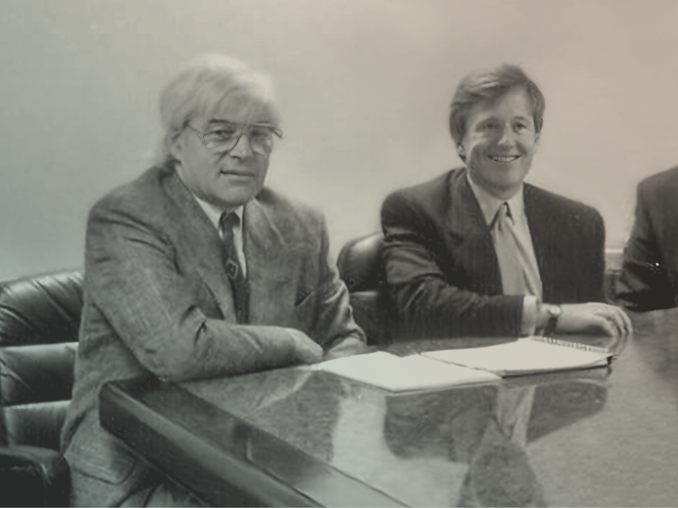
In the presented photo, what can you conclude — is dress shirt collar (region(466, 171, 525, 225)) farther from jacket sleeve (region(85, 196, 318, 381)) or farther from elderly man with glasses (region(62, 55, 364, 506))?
jacket sleeve (region(85, 196, 318, 381))

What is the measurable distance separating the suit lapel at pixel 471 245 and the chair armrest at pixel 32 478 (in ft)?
3.12

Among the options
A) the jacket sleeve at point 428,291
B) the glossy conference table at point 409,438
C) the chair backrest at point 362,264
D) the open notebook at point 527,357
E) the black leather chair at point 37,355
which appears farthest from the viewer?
the jacket sleeve at point 428,291

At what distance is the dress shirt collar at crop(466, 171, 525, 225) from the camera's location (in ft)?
6.97

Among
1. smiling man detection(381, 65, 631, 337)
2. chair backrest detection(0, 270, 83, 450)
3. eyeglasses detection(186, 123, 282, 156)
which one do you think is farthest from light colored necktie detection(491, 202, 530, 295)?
chair backrest detection(0, 270, 83, 450)

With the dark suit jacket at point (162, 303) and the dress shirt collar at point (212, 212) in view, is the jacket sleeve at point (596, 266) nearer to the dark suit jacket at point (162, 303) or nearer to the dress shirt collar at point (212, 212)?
the dark suit jacket at point (162, 303)

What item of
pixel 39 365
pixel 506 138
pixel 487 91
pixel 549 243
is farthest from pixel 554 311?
pixel 39 365

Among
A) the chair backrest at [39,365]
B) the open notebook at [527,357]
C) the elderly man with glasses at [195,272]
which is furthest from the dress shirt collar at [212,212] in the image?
the open notebook at [527,357]

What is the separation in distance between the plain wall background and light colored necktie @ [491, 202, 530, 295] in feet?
0.41

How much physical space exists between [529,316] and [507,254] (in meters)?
0.14

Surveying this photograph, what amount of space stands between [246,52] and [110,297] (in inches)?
17.8

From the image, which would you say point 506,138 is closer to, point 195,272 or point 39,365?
point 195,272

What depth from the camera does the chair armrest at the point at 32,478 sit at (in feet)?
4.71

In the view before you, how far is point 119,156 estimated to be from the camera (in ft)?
5.04

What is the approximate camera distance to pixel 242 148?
168cm
